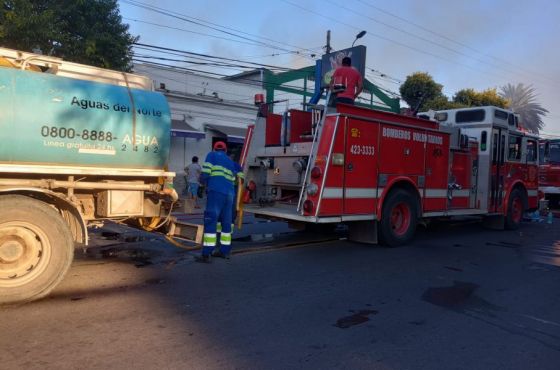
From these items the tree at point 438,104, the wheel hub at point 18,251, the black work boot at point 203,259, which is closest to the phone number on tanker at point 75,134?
the wheel hub at point 18,251

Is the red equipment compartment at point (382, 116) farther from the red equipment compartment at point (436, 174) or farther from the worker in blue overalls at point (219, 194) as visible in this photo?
the worker in blue overalls at point (219, 194)

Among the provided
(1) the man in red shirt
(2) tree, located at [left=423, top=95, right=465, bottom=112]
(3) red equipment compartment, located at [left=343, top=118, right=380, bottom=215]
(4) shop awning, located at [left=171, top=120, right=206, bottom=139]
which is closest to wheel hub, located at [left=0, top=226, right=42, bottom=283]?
(3) red equipment compartment, located at [left=343, top=118, right=380, bottom=215]

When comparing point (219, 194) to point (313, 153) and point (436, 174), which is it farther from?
point (436, 174)

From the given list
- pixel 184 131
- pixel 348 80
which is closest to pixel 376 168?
pixel 348 80

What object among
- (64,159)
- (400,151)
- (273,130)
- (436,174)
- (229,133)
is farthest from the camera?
(229,133)

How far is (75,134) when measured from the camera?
17.0 feet

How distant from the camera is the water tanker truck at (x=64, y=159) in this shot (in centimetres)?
482

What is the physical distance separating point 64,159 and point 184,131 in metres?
14.9

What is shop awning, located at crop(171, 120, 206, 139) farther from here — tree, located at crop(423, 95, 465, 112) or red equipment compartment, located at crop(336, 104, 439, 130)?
tree, located at crop(423, 95, 465, 112)

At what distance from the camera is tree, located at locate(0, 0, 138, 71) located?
1175cm

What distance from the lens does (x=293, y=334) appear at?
434cm

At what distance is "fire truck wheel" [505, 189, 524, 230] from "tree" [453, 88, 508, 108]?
89.9 feet

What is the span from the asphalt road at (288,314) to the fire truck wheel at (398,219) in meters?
0.72

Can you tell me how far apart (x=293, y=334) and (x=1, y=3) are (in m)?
11.5
